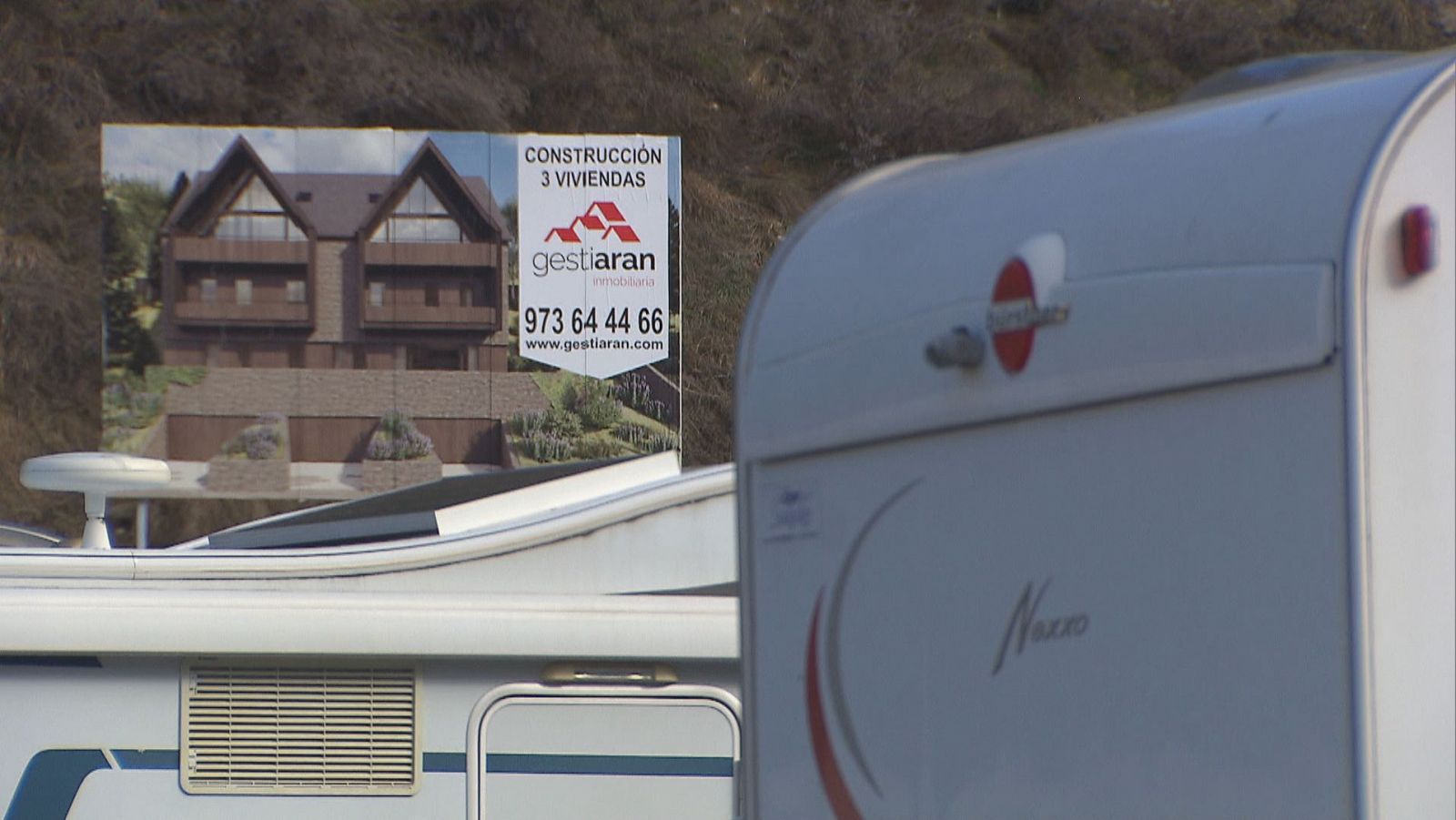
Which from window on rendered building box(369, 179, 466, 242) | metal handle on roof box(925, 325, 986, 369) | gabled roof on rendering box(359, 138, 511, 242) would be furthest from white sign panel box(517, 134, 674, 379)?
metal handle on roof box(925, 325, 986, 369)

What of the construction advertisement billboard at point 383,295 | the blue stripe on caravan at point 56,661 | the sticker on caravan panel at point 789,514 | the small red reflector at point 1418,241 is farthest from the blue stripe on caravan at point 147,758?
the construction advertisement billboard at point 383,295

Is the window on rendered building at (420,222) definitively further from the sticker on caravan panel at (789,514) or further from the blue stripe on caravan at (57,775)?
the sticker on caravan panel at (789,514)

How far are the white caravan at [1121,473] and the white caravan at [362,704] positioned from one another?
1.12 metres

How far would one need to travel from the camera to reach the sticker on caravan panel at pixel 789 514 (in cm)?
255

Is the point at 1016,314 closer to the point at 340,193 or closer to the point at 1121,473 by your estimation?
the point at 1121,473

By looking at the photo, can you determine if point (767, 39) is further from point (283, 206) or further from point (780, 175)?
point (283, 206)

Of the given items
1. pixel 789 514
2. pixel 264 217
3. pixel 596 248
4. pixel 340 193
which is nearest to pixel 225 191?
pixel 264 217

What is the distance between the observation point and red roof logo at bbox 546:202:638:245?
2125 centimetres

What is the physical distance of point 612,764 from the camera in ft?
12.5

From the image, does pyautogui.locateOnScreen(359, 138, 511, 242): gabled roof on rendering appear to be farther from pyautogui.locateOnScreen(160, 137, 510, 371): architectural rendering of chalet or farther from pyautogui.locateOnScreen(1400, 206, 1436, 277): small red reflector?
pyautogui.locateOnScreen(1400, 206, 1436, 277): small red reflector

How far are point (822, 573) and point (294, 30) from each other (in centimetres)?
2441

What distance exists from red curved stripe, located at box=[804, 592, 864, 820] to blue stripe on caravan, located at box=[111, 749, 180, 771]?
1.75m

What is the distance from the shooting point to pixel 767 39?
2919cm

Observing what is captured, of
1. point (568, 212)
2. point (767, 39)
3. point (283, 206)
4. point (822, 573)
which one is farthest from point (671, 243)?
point (822, 573)
